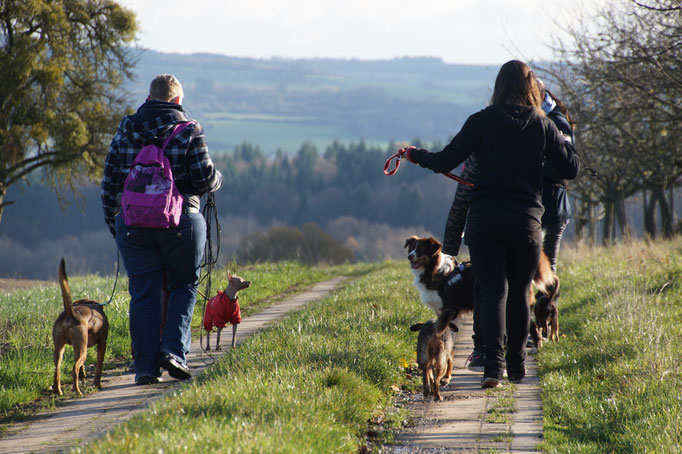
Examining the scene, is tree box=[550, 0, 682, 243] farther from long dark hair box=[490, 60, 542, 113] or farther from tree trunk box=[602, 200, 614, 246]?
long dark hair box=[490, 60, 542, 113]

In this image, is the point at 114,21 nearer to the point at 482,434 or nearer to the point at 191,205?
the point at 191,205

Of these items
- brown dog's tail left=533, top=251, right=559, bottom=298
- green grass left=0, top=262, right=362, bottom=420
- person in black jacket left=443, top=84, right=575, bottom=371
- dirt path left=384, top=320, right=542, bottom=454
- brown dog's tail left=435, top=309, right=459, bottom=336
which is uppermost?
person in black jacket left=443, top=84, right=575, bottom=371

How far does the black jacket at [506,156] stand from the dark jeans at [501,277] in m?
0.11

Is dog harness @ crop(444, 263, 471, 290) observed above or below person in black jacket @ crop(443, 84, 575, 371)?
below

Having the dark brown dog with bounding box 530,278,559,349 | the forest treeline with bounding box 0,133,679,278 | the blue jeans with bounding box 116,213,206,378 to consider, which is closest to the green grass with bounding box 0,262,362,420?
the blue jeans with bounding box 116,213,206,378

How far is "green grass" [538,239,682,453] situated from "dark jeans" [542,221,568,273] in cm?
90

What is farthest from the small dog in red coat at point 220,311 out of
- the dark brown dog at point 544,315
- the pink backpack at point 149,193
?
the dark brown dog at point 544,315

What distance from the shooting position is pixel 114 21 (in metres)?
24.1

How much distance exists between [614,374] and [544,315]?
68.9 inches

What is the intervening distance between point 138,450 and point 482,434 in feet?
7.23

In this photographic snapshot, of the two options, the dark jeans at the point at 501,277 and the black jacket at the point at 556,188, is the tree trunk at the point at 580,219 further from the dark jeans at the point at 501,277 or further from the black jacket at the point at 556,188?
the dark jeans at the point at 501,277

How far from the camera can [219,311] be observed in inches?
288

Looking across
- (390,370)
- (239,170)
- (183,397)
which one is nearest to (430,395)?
(390,370)

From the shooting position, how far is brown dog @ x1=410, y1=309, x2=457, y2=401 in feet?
17.6
